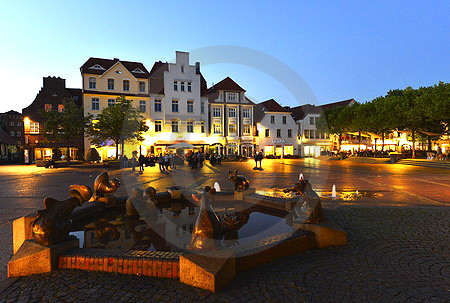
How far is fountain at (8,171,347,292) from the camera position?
3.76 m

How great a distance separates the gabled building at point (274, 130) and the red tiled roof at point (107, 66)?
22595 mm

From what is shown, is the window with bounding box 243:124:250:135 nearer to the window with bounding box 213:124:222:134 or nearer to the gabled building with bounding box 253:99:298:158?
the gabled building with bounding box 253:99:298:158

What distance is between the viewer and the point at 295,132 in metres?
54.1

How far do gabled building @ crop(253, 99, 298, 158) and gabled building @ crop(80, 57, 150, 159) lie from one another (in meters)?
22.2

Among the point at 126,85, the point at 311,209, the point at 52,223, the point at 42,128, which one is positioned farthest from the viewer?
the point at 42,128

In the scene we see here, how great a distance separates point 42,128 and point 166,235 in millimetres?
46023

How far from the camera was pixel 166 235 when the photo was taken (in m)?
5.52

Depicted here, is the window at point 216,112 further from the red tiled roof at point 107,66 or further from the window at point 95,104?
the window at point 95,104

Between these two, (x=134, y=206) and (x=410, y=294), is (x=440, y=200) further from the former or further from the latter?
(x=134, y=206)

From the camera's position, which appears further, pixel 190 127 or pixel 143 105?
pixel 190 127

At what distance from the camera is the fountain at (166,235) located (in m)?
3.76

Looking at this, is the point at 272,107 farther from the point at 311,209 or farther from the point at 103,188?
the point at 311,209

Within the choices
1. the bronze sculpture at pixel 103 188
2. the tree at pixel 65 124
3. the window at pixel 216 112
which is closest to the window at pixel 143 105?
the tree at pixel 65 124

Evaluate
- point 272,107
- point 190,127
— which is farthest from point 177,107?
point 272,107
